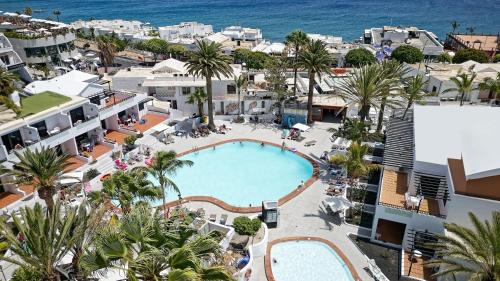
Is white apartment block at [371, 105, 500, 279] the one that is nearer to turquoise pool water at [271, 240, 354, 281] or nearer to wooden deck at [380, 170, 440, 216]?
wooden deck at [380, 170, 440, 216]

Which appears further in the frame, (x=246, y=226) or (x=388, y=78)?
(x=388, y=78)

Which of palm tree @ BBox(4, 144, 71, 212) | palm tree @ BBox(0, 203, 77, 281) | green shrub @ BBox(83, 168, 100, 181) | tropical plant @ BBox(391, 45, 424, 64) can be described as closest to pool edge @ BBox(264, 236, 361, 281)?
palm tree @ BBox(0, 203, 77, 281)

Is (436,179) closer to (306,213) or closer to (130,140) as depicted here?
(306,213)

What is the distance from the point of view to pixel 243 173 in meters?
38.0

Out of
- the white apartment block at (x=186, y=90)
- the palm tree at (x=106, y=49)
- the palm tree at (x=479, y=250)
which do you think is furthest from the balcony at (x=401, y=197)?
the palm tree at (x=106, y=49)

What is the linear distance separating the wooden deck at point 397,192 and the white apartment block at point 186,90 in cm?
2234

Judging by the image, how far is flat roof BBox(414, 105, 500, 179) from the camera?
24.0 meters

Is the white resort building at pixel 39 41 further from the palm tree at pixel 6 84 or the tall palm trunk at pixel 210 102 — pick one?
the tall palm trunk at pixel 210 102

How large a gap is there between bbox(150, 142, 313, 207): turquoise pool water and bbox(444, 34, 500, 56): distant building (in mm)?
70386

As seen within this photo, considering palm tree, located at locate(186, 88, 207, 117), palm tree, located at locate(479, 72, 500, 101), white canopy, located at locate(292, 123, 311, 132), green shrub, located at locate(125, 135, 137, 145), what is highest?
palm tree, located at locate(479, 72, 500, 101)

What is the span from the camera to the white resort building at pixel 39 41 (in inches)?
2464

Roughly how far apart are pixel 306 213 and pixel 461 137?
13.8 metres

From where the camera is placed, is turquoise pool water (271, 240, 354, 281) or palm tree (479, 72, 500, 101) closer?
turquoise pool water (271, 240, 354, 281)

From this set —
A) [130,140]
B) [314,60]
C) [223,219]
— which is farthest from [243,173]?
[314,60]
